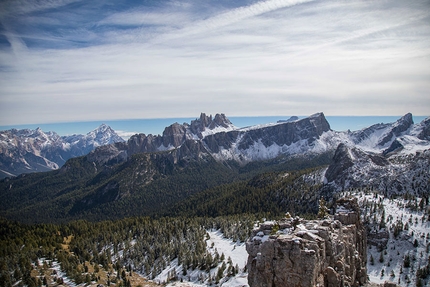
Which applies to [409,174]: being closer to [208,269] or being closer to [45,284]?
[208,269]

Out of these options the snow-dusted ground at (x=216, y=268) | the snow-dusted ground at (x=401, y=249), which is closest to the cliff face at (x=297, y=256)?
the snow-dusted ground at (x=216, y=268)

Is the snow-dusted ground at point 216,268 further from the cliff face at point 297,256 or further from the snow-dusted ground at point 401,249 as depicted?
the cliff face at point 297,256

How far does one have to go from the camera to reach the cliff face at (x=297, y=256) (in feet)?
104

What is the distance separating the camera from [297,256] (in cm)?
3162

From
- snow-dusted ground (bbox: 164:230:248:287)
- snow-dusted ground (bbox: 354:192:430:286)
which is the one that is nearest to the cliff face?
snow-dusted ground (bbox: 164:230:248:287)

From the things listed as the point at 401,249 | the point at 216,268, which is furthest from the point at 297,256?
the point at 401,249

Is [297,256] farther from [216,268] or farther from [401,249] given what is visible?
[401,249]

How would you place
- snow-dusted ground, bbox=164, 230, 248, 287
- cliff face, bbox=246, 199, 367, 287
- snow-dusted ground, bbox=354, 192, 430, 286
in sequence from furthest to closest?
snow-dusted ground, bbox=354, 192, 430, 286
snow-dusted ground, bbox=164, 230, 248, 287
cliff face, bbox=246, 199, 367, 287

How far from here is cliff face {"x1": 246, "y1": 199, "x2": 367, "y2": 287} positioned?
1244 inches

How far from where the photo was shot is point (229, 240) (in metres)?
130

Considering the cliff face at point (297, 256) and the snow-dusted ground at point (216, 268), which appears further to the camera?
the snow-dusted ground at point (216, 268)

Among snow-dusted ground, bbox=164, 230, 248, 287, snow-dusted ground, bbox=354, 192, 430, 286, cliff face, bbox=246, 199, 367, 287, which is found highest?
cliff face, bbox=246, 199, 367, 287

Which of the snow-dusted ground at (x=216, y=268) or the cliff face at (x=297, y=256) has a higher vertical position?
the cliff face at (x=297, y=256)

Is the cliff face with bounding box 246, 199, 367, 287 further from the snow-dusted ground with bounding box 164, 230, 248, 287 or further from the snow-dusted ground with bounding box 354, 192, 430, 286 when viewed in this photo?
the snow-dusted ground with bounding box 354, 192, 430, 286
